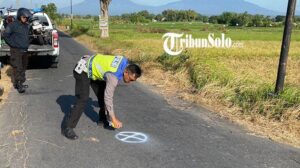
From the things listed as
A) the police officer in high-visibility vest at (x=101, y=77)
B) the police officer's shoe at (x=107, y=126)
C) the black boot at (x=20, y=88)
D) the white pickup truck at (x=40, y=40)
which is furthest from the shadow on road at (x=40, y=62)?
the police officer in high-visibility vest at (x=101, y=77)

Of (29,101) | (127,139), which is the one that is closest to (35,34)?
(29,101)

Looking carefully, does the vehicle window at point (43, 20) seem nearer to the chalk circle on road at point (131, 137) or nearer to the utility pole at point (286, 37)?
the chalk circle on road at point (131, 137)

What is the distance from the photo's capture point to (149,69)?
1170cm

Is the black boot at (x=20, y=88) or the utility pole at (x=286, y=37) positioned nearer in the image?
the utility pole at (x=286, y=37)

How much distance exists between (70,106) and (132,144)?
92.5 inches

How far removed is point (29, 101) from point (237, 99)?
396 cm

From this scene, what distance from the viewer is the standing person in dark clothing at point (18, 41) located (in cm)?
824

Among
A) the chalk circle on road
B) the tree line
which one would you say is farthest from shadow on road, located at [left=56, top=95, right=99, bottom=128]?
the tree line

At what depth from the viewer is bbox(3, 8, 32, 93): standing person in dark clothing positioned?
8242 mm

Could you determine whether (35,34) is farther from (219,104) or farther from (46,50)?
(219,104)

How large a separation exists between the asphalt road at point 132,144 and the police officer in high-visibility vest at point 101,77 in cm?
30

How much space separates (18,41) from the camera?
8305 millimetres

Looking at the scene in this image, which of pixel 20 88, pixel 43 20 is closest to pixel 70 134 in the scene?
pixel 20 88

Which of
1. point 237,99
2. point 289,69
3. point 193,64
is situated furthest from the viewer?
point 289,69
